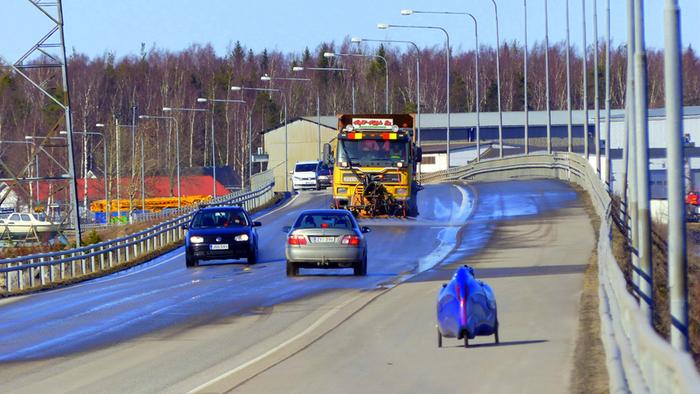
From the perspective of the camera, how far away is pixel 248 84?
15925 centimetres

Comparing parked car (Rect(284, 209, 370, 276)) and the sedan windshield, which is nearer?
parked car (Rect(284, 209, 370, 276))

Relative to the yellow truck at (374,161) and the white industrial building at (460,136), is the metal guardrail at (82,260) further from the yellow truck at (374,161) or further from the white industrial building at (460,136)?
the white industrial building at (460,136)

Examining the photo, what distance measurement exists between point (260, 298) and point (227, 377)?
9.24 m

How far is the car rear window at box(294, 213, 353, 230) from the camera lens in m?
27.9

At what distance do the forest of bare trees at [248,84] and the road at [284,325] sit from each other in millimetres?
93185

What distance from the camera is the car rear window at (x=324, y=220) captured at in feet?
91.5

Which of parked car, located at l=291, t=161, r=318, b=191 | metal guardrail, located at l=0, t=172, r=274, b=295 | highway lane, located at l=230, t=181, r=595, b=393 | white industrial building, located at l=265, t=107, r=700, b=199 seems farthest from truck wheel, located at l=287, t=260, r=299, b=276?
white industrial building, located at l=265, t=107, r=700, b=199

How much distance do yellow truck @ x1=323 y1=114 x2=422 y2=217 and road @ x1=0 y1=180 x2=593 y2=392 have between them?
641 centimetres

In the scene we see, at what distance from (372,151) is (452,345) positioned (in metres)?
25.9

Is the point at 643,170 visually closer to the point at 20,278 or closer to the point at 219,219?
the point at 20,278

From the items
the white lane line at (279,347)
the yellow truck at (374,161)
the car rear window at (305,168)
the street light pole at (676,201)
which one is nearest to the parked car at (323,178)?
the car rear window at (305,168)

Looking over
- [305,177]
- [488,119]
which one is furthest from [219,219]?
[488,119]

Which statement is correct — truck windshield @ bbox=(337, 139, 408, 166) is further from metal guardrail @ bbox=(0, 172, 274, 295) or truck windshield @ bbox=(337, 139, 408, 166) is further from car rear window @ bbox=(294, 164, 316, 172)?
car rear window @ bbox=(294, 164, 316, 172)

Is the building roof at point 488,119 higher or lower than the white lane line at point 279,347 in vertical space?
higher
